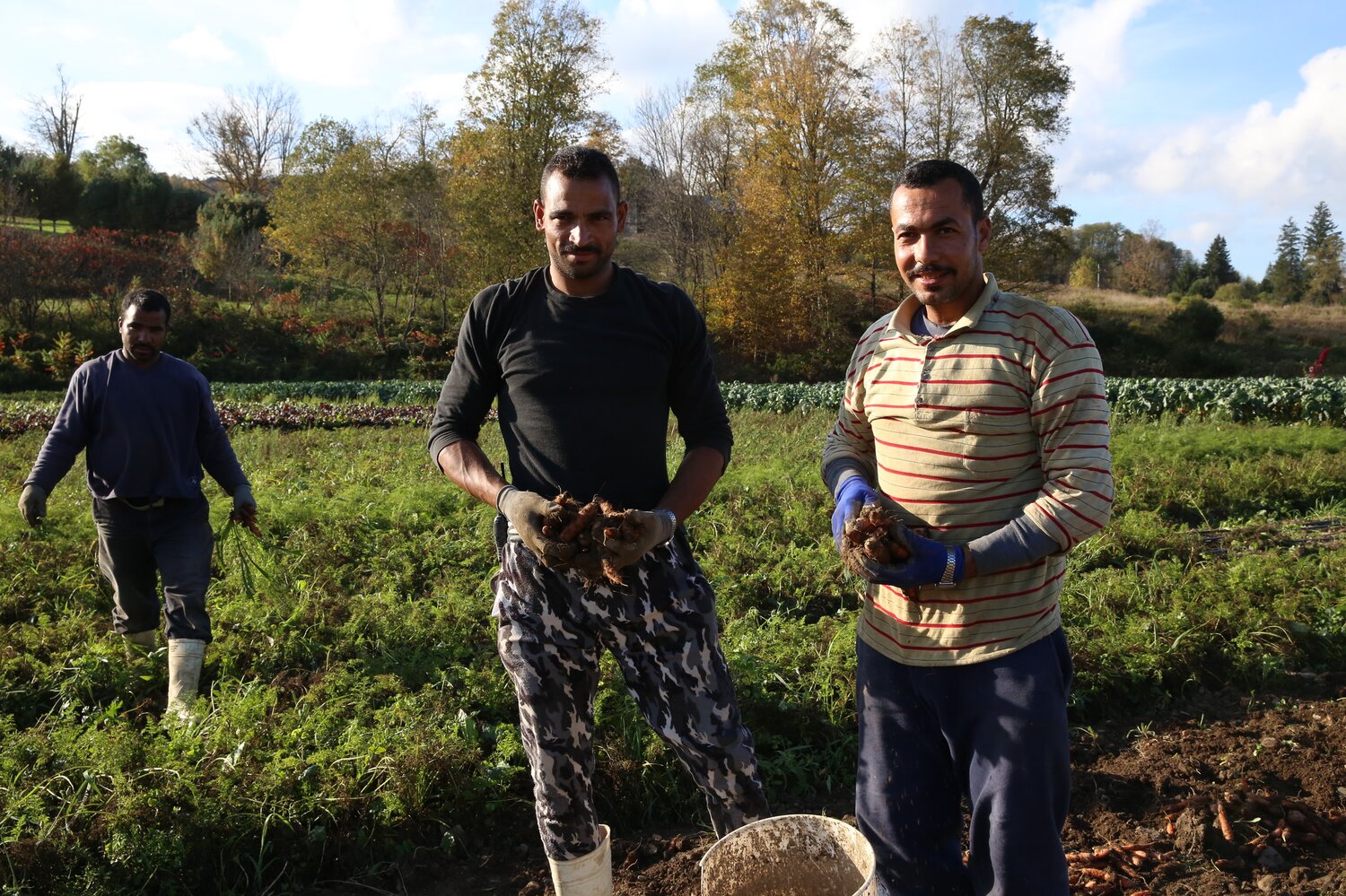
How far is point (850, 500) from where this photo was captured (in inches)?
83.6

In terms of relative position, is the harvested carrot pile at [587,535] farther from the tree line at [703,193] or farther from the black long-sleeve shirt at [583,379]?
the tree line at [703,193]

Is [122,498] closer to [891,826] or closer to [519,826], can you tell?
[519,826]

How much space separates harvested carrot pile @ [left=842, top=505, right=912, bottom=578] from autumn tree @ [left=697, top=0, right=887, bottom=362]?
26437 millimetres

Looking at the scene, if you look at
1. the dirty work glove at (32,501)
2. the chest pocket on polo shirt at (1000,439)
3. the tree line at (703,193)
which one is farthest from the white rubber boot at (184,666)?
the tree line at (703,193)

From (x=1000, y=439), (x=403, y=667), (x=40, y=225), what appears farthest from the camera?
(x=40, y=225)

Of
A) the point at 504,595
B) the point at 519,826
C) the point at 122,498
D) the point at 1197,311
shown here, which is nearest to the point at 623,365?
the point at 504,595

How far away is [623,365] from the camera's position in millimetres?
2379

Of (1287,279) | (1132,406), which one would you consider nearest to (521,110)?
(1132,406)

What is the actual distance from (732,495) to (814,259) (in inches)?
866

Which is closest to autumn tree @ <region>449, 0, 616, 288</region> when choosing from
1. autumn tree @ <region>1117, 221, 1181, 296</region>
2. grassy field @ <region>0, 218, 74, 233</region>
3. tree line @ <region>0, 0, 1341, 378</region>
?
tree line @ <region>0, 0, 1341, 378</region>

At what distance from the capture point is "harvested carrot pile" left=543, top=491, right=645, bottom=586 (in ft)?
6.79

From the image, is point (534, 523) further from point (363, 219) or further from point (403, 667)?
point (363, 219)

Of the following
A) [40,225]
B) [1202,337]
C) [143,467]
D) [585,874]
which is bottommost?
[585,874]

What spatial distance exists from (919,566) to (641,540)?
62cm
